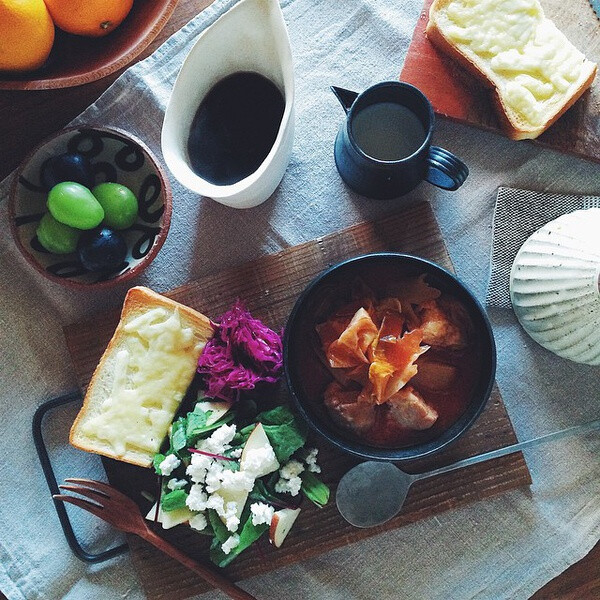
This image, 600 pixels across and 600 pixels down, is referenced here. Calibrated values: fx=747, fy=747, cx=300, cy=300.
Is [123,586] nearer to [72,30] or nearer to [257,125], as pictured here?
[257,125]

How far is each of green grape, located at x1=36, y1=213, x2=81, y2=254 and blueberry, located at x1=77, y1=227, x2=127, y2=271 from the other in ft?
0.04

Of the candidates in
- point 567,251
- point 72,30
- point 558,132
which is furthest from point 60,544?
point 558,132

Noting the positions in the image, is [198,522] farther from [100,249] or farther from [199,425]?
[100,249]

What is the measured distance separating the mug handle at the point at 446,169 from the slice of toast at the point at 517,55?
191 mm

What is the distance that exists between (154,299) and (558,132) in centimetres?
75

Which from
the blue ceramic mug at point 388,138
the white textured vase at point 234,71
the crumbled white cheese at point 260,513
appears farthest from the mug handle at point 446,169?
the crumbled white cheese at point 260,513

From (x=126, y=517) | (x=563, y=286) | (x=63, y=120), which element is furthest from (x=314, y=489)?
(x=63, y=120)

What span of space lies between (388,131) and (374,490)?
0.58 m

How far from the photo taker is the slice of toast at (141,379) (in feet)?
3.87

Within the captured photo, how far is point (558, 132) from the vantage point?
130 cm

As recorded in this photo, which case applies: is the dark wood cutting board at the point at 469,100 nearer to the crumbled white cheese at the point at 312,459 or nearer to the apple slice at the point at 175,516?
the crumbled white cheese at the point at 312,459

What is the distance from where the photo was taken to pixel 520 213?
1316 millimetres

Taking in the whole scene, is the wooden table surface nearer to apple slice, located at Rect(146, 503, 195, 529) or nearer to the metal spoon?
the metal spoon

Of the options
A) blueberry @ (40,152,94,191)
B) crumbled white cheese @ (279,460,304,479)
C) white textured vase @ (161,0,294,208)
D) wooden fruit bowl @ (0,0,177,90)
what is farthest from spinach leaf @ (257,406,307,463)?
wooden fruit bowl @ (0,0,177,90)
